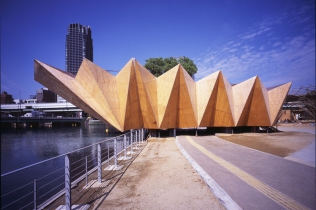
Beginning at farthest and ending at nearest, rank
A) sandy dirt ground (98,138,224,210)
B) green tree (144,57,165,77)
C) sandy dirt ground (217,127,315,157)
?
green tree (144,57,165,77)
sandy dirt ground (217,127,315,157)
sandy dirt ground (98,138,224,210)

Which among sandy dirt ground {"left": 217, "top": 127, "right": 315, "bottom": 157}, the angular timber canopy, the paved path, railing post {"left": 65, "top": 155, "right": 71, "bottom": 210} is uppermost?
the angular timber canopy

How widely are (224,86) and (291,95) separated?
2165 centimetres

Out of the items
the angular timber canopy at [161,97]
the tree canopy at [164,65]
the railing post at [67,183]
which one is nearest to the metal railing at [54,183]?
the railing post at [67,183]

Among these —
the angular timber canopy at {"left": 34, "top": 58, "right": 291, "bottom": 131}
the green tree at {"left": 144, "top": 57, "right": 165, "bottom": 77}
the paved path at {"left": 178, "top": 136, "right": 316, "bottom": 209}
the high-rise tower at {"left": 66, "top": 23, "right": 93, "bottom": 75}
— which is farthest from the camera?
the high-rise tower at {"left": 66, "top": 23, "right": 93, "bottom": 75}

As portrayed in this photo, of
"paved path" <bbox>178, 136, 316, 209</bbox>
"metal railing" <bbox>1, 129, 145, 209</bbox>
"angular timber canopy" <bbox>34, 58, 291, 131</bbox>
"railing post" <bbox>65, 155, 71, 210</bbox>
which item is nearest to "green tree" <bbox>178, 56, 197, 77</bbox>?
"angular timber canopy" <bbox>34, 58, 291, 131</bbox>

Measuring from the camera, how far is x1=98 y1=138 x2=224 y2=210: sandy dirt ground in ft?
14.0

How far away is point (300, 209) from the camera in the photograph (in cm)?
418

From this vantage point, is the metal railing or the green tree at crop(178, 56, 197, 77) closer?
the metal railing

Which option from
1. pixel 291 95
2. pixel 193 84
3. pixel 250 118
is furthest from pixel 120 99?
pixel 291 95

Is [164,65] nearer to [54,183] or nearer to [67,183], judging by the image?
[54,183]

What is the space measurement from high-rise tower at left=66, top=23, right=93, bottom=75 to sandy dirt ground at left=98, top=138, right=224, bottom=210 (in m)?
176

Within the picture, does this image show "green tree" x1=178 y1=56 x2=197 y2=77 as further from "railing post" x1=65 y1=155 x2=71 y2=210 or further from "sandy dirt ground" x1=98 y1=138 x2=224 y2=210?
"railing post" x1=65 y1=155 x2=71 y2=210

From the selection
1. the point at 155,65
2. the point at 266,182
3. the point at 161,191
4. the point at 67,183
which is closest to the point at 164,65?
the point at 155,65

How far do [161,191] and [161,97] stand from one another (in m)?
15.2
